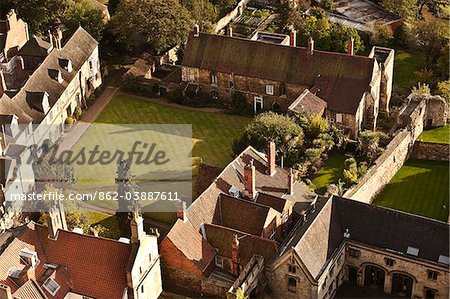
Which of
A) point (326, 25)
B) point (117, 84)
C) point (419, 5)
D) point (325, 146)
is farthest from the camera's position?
point (419, 5)

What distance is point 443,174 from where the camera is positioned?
80.1 metres

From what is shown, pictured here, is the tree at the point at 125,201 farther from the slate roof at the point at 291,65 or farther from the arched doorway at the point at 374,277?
the slate roof at the point at 291,65

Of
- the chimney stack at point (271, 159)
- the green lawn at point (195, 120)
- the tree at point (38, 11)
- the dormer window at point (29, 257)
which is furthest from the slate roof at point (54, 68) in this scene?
the chimney stack at point (271, 159)

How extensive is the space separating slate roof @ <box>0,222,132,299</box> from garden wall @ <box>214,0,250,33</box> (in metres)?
60.5

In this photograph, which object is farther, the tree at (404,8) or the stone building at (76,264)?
the tree at (404,8)

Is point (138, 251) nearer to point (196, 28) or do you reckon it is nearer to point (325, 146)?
point (325, 146)

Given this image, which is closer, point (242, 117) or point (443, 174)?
point (443, 174)

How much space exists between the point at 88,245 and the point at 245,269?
13089mm

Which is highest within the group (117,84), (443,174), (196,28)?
(196,28)

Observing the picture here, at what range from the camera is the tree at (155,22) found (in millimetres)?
98688

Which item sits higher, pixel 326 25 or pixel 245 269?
pixel 326 25

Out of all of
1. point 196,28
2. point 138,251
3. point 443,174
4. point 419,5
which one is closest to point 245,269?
point 138,251

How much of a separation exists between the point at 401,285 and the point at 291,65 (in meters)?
37.9

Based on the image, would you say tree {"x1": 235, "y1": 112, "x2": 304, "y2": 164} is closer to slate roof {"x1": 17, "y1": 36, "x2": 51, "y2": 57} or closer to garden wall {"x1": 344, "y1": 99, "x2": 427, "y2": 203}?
garden wall {"x1": 344, "y1": 99, "x2": 427, "y2": 203}
